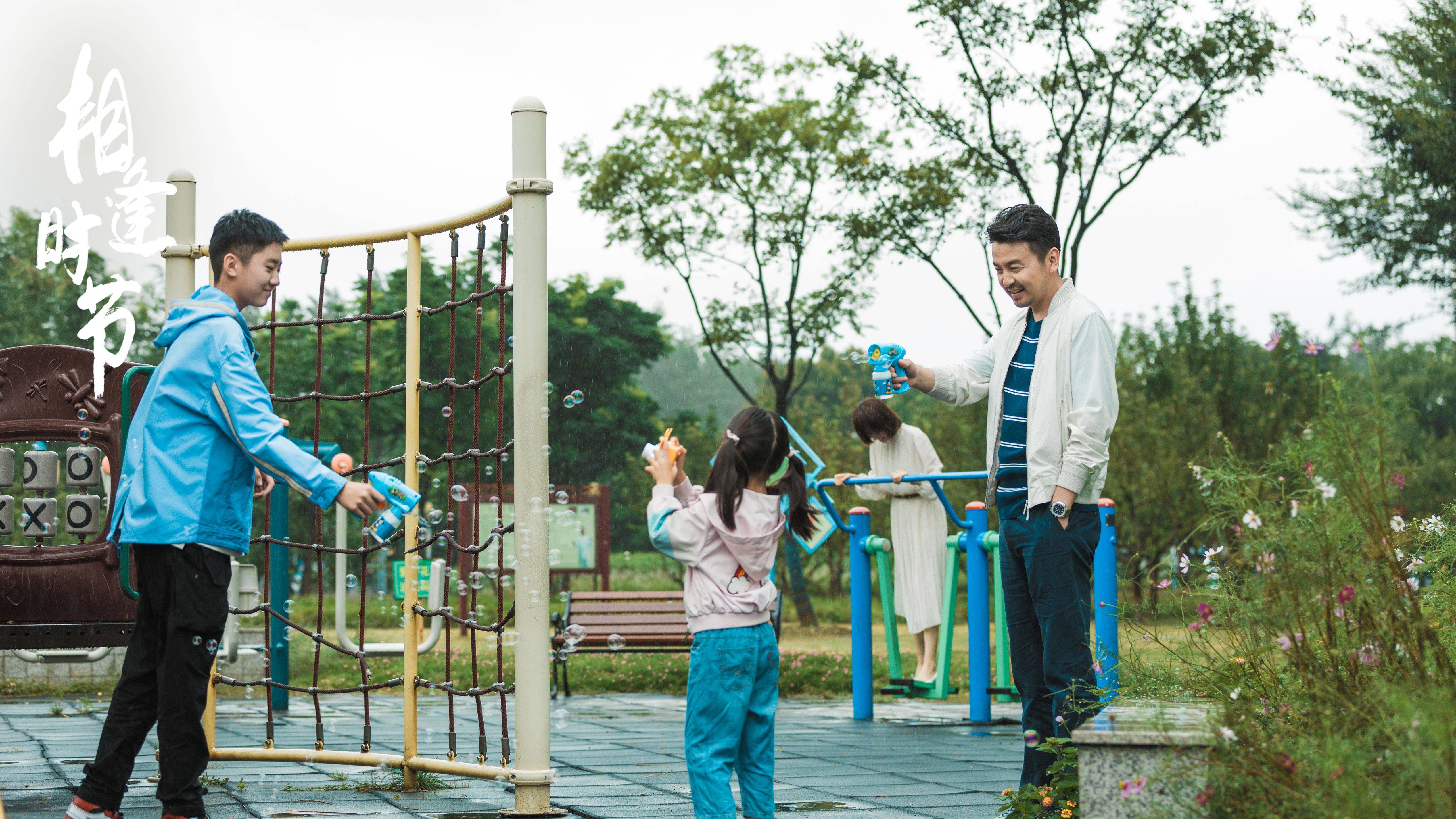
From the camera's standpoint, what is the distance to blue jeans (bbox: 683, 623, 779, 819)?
12.1ft

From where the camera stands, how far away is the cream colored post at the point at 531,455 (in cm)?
441

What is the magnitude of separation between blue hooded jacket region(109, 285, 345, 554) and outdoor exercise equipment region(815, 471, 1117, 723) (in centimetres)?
352

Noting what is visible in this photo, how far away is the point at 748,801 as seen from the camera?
3.80 meters

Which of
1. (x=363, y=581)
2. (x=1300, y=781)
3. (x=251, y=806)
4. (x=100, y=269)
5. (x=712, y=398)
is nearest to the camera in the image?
(x=1300, y=781)

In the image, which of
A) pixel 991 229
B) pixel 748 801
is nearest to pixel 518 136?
pixel 991 229

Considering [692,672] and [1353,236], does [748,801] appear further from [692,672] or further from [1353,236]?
[1353,236]

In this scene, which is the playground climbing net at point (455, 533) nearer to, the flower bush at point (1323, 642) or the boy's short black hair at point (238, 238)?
the boy's short black hair at point (238, 238)

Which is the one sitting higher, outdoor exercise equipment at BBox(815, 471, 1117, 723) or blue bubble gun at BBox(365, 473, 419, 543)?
blue bubble gun at BBox(365, 473, 419, 543)

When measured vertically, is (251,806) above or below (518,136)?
below

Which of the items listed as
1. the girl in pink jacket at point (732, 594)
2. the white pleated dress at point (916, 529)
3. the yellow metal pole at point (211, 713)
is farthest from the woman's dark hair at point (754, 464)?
the white pleated dress at point (916, 529)

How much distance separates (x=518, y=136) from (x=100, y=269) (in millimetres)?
30029

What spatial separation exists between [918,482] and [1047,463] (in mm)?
4269

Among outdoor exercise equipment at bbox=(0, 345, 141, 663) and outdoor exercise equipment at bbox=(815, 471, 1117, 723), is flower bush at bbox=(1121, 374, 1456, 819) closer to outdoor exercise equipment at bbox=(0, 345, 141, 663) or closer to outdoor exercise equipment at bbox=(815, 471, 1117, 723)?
outdoor exercise equipment at bbox=(815, 471, 1117, 723)

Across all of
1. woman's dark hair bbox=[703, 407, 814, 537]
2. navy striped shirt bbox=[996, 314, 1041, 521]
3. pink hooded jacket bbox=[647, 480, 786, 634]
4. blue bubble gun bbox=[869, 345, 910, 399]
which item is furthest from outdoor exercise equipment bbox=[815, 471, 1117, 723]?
pink hooded jacket bbox=[647, 480, 786, 634]
